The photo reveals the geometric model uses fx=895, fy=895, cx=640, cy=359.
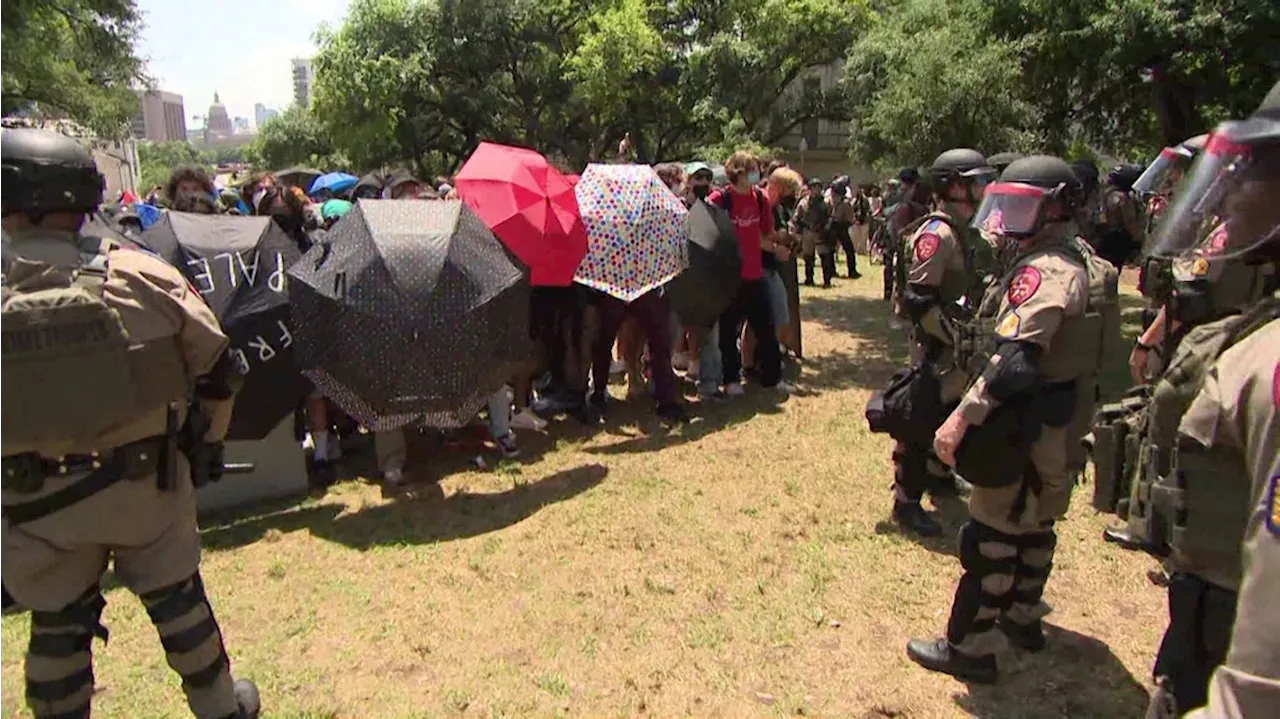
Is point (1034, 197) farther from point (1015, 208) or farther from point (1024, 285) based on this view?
point (1024, 285)

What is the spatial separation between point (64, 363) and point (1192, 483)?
9.79ft

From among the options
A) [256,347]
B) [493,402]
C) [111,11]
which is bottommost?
[493,402]

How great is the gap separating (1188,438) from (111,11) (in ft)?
57.7

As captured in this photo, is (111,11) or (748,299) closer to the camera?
(748,299)

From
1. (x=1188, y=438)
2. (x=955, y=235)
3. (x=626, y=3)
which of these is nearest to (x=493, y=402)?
(x=955, y=235)

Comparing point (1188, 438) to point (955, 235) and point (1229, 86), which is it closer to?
point (955, 235)

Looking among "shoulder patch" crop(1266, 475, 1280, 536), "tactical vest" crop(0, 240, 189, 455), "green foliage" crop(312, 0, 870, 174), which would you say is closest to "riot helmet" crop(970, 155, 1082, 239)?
"shoulder patch" crop(1266, 475, 1280, 536)

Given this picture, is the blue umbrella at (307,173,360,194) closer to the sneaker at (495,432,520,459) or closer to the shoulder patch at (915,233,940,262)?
the sneaker at (495,432,520,459)

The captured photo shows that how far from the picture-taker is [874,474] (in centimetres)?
592

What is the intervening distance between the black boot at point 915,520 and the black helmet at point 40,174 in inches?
163

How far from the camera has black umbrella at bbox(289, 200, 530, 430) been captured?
16.0 feet

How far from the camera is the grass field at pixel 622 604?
3562 mm

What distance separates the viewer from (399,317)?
4.87 meters

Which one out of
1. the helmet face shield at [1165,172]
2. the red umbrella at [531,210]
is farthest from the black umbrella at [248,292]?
the helmet face shield at [1165,172]
